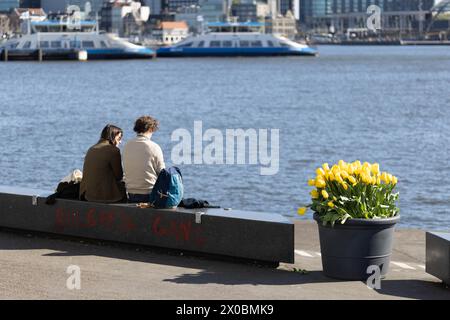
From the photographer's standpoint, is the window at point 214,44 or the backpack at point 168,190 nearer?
the backpack at point 168,190

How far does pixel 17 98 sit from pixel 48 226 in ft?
226

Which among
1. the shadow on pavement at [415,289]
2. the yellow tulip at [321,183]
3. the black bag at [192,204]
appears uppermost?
the yellow tulip at [321,183]

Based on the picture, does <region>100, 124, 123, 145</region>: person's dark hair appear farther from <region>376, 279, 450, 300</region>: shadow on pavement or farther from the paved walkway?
<region>376, 279, 450, 300</region>: shadow on pavement

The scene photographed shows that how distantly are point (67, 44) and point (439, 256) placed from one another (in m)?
169

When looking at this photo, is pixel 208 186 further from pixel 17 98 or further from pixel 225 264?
pixel 17 98

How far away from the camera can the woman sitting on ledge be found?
1245 centimetres

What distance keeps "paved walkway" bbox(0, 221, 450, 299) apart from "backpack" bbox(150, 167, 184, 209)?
0.58m

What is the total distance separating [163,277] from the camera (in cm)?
1116

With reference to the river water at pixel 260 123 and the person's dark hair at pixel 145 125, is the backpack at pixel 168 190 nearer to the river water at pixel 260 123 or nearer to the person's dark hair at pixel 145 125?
the person's dark hair at pixel 145 125

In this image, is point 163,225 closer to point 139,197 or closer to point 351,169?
point 139,197

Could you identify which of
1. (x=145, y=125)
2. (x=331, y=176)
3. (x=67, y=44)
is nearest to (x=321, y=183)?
(x=331, y=176)

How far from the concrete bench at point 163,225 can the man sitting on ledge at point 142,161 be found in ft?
0.74

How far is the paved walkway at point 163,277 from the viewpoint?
1038 cm

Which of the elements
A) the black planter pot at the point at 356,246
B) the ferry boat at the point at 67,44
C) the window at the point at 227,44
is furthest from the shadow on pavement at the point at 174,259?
the window at the point at 227,44
